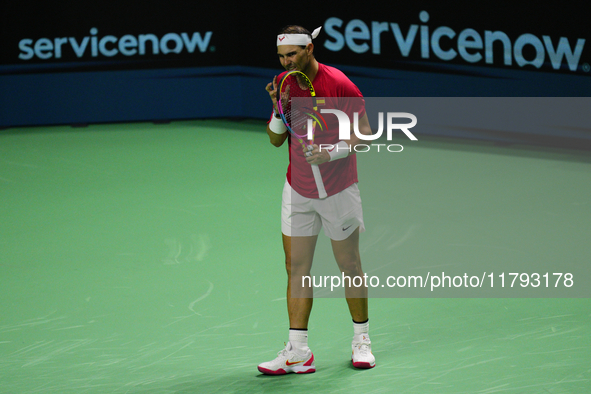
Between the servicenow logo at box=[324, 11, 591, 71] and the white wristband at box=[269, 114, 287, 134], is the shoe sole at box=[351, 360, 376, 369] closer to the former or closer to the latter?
the white wristband at box=[269, 114, 287, 134]

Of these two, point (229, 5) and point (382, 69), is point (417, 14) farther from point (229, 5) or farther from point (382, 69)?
point (229, 5)

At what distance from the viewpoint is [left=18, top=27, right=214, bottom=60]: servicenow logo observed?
12.8 meters

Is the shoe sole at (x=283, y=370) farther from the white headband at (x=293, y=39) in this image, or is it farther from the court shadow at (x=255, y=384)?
the white headband at (x=293, y=39)

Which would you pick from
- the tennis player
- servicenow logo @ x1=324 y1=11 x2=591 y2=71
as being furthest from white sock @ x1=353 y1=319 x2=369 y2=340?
servicenow logo @ x1=324 y1=11 x2=591 y2=71

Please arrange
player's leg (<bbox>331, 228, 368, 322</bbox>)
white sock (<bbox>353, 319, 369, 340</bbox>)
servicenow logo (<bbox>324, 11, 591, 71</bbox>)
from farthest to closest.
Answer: servicenow logo (<bbox>324, 11, 591, 71</bbox>) < white sock (<bbox>353, 319, 369, 340</bbox>) < player's leg (<bbox>331, 228, 368, 322</bbox>)

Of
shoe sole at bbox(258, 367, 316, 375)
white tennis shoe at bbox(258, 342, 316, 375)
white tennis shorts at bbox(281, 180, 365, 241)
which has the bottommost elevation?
shoe sole at bbox(258, 367, 316, 375)

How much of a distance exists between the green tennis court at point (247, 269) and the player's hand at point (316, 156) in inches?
43.9

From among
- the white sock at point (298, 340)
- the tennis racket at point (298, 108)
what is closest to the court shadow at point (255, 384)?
the white sock at point (298, 340)

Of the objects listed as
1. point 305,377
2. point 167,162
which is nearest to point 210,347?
point 305,377

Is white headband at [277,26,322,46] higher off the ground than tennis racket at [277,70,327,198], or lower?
higher

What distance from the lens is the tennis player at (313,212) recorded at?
12.1 ft

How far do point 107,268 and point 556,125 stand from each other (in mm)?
7093

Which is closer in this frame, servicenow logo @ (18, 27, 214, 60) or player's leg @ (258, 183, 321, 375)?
player's leg @ (258, 183, 321, 375)

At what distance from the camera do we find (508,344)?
4.23 meters
